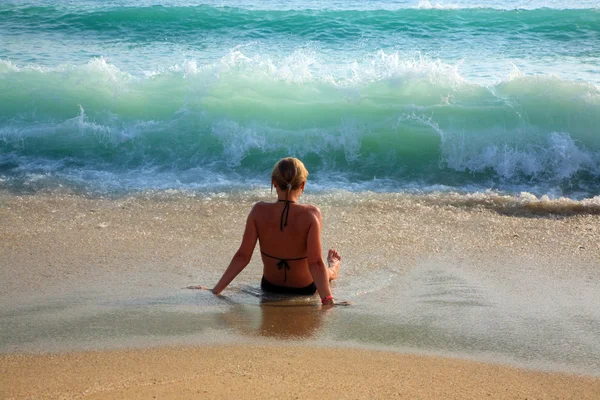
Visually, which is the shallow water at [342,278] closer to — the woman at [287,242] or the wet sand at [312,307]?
the wet sand at [312,307]

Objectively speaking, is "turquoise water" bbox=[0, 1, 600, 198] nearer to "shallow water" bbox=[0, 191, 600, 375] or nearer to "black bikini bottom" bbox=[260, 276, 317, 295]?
"shallow water" bbox=[0, 191, 600, 375]

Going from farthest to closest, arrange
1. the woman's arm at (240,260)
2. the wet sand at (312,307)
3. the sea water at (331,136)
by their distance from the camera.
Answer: the woman's arm at (240,260) < the sea water at (331,136) < the wet sand at (312,307)

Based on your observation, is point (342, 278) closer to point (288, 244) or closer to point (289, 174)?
point (288, 244)

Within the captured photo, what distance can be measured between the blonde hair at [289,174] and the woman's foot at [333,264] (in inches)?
29.4

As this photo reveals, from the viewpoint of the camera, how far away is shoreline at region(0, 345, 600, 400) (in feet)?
10.8

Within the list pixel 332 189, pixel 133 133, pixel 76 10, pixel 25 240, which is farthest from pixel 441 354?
pixel 76 10

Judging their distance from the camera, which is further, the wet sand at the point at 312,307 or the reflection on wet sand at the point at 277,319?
the reflection on wet sand at the point at 277,319

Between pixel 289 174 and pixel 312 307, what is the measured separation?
2.84 feet

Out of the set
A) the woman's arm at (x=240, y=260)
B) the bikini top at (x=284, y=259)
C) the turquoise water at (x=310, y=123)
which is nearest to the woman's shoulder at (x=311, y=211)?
the bikini top at (x=284, y=259)

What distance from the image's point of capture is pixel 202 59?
1368 cm

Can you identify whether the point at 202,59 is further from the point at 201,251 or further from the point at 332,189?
the point at 201,251

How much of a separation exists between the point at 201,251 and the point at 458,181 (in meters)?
3.94

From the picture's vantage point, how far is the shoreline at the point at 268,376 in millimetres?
3281

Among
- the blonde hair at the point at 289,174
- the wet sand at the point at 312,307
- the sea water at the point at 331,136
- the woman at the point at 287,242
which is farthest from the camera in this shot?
the woman at the point at 287,242
